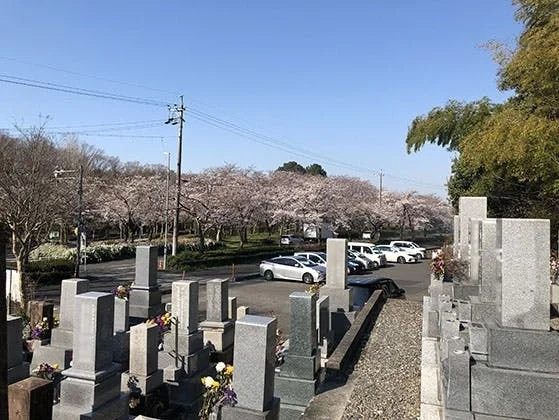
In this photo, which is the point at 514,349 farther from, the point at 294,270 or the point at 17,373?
the point at 294,270

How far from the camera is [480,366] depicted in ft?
15.4

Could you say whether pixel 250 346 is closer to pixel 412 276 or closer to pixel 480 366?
pixel 480 366

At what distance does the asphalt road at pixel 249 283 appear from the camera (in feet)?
53.9

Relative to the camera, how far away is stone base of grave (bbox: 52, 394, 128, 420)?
506 cm

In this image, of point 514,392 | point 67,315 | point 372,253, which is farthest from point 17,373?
point 372,253

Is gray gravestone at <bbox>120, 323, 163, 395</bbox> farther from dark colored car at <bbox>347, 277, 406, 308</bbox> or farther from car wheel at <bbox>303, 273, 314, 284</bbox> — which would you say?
car wheel at <bbox>303, 273, 314, 284</bbox>

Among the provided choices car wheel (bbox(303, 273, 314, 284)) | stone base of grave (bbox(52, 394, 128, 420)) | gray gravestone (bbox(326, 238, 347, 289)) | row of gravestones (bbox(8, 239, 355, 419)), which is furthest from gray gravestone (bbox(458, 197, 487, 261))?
car wheel (bbox(303, 273, 314, 284))

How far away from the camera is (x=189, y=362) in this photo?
7645 mm

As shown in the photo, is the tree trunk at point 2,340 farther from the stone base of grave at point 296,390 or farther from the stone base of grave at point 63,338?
the stone base of grave at point 63,338

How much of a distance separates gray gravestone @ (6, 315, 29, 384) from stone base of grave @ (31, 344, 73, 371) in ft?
5.39

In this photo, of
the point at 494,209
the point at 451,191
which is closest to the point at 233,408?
the point at 494,209


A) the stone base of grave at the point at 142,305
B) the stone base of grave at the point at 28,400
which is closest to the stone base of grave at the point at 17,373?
the stone base of grave at the point at 28,400

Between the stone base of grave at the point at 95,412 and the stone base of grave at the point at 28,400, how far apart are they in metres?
1.72

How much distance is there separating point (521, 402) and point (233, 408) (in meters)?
2.87
